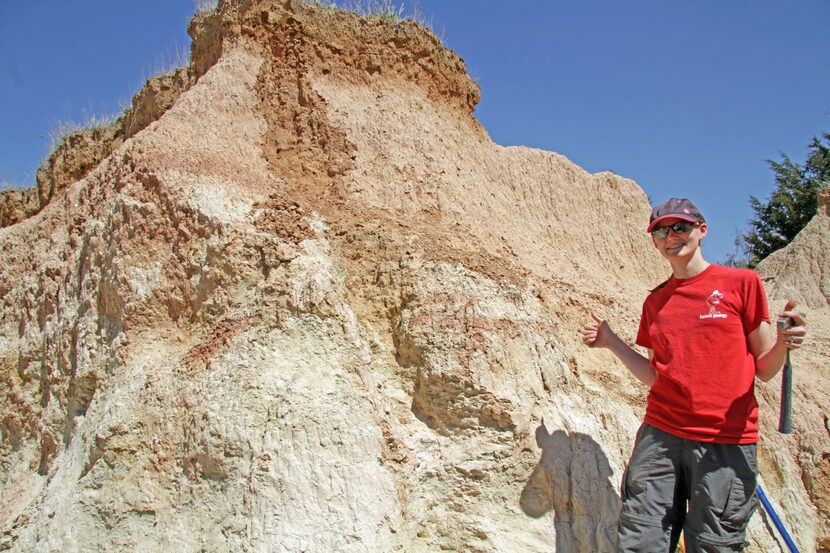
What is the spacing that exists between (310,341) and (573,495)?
2008mm

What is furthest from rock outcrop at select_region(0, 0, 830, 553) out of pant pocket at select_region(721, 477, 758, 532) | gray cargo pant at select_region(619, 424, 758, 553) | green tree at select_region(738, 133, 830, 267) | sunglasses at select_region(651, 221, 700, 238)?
green tree at select_region(738, 133, 830, 267)

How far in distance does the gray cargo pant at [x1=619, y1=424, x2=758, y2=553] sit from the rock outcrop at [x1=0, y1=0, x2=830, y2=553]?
898 millimetres

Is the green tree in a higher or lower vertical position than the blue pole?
higher

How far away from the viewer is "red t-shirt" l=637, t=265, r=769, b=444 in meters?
3.42

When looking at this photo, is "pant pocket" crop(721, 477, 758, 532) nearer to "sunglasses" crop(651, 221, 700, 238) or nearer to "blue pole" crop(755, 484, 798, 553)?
"sunglasses" crop(651, 221, 700, 238)

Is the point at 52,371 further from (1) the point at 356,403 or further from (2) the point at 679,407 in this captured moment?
(2) the point at 679,407

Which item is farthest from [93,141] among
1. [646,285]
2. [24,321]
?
[646,285]

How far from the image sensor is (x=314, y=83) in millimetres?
6191

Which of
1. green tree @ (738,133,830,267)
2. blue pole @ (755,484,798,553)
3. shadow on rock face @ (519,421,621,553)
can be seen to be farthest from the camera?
green tree @ (738,133,830,267)

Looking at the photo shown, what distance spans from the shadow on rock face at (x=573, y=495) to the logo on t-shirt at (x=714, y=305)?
153cm

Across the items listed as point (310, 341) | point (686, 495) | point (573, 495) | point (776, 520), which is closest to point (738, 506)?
point (686, 495)

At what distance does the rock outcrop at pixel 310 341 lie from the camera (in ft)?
13.9

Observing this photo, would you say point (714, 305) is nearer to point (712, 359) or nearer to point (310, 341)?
point (712, 359)

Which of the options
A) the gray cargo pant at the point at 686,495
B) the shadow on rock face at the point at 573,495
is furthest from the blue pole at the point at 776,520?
the gray cargo pant at the point at 686,495
